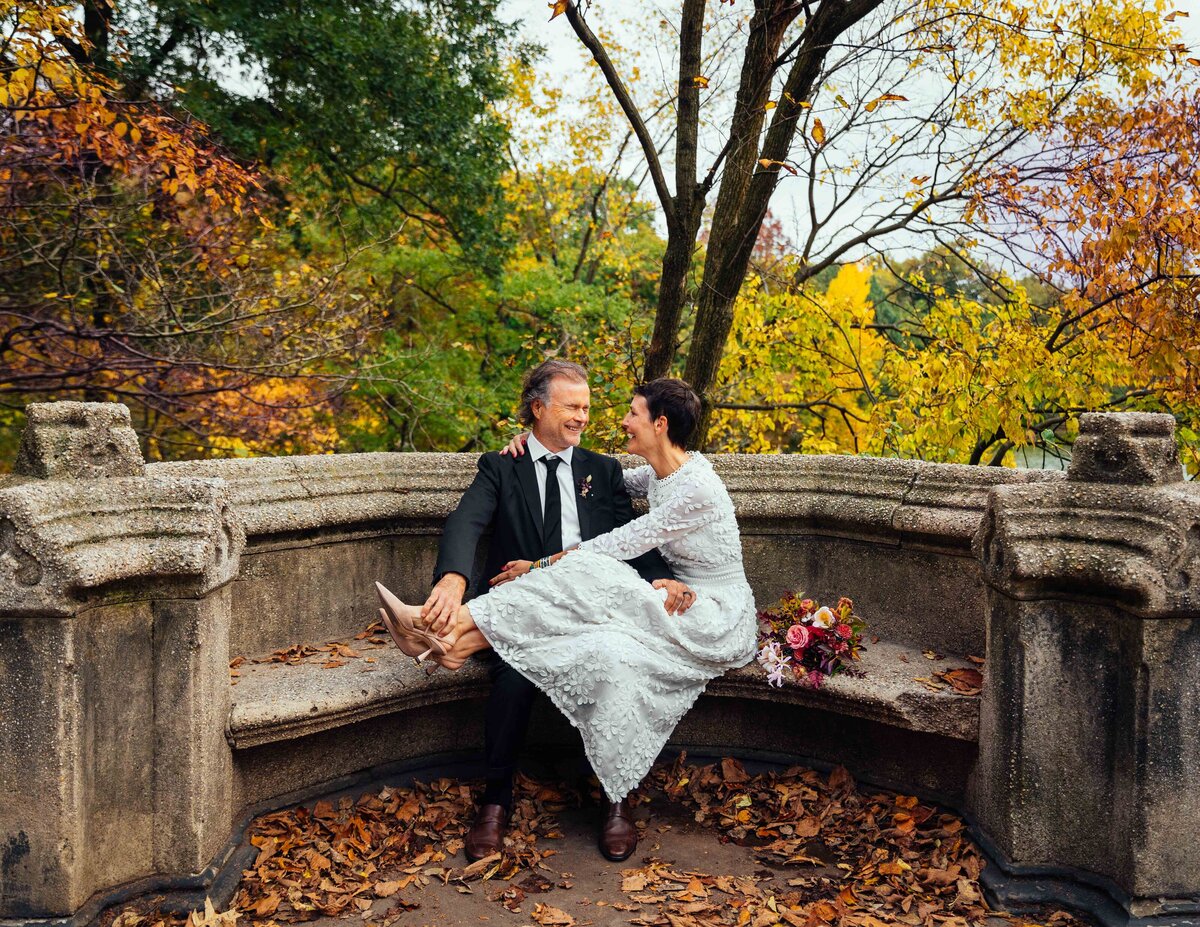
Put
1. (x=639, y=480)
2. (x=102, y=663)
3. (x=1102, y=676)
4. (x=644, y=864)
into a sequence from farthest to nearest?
1. (x=639, y=480)
2. (x=644, y=864)
3. (x=1102, y=676)
4. (x=102, y=663)

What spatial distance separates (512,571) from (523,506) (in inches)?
12.2

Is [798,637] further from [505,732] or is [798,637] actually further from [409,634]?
[409,634]

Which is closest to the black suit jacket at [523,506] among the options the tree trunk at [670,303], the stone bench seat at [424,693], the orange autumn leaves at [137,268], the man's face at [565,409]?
the man's face at [565,409]

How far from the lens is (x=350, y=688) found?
3.26 meters

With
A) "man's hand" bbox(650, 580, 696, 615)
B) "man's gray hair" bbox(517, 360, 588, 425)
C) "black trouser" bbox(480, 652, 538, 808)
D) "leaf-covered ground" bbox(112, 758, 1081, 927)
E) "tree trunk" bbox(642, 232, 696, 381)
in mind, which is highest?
"tree trunk" bbox(642, 232, 696, 381)

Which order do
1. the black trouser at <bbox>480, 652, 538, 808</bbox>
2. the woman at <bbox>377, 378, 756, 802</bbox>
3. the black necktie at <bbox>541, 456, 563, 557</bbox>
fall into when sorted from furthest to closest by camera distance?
the black necktie at <bbox>541, 456, 563, 557</bbox>
the black trouser at <bbox>480, 652, 538, 808</bbox>
the woman at <bbox>377, 378, 756, 802</bbox>

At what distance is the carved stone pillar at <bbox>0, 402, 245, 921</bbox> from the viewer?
2.49m

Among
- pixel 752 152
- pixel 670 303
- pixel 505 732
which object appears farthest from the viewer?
pixel 670 303

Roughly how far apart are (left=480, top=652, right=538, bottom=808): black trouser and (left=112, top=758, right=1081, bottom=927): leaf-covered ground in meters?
0.17

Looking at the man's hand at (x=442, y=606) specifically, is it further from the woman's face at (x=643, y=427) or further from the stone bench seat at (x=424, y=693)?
the woman's face at (x=643, y=427)

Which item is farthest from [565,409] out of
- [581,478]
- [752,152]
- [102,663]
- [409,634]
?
[752,152]

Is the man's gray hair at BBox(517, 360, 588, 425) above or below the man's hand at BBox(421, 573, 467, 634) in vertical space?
above

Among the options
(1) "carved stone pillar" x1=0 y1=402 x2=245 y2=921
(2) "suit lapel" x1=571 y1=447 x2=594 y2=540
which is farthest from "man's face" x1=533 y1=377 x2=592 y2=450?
(1) "carved stone pillar" x1=0 y1=402 x2=245 y2=921

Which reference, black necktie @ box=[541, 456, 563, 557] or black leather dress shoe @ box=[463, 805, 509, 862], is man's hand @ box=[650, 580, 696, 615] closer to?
black necktie @ box=[541, 456, 563, 557]
